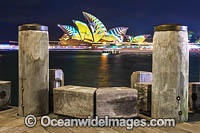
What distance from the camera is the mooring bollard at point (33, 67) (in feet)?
13.0

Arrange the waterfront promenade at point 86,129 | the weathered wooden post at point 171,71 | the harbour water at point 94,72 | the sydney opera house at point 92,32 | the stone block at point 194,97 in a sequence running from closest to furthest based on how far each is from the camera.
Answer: the waterfront promenade at point 86,129
the weathered wooden post at point 171,71
the stone block at point 194,97
the harbour water at point 94,72
the sydney opera house at point 92,32

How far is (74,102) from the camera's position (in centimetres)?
385

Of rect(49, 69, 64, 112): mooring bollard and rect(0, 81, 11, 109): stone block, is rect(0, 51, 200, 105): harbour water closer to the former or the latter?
rect(0, 81, 11, 109): stone block

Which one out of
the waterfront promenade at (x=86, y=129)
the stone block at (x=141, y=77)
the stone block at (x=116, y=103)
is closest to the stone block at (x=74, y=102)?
the stone block at (x=116, y=103)

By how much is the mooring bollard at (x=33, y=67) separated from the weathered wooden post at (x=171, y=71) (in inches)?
71.2

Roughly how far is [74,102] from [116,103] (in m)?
0.66

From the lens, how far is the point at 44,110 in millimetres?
4137

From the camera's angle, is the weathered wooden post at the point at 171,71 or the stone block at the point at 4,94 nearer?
the weathered wooden post at the point at 171,71

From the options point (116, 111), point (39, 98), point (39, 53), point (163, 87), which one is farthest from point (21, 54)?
point (163, 87)

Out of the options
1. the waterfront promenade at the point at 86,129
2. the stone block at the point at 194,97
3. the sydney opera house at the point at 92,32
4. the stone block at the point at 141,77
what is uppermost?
the sydney opera house at the point at 92,32

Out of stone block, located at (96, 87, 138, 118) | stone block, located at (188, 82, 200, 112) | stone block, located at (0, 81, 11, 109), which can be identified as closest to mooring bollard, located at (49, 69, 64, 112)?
stone block, located at (0, 81, 11, 109)

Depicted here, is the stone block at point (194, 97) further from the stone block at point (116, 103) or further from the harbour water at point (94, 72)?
the harbour water at point (94, 72)

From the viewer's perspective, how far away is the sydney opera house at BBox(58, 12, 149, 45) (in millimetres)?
94812

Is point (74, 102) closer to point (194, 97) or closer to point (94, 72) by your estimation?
point (194, 97)
